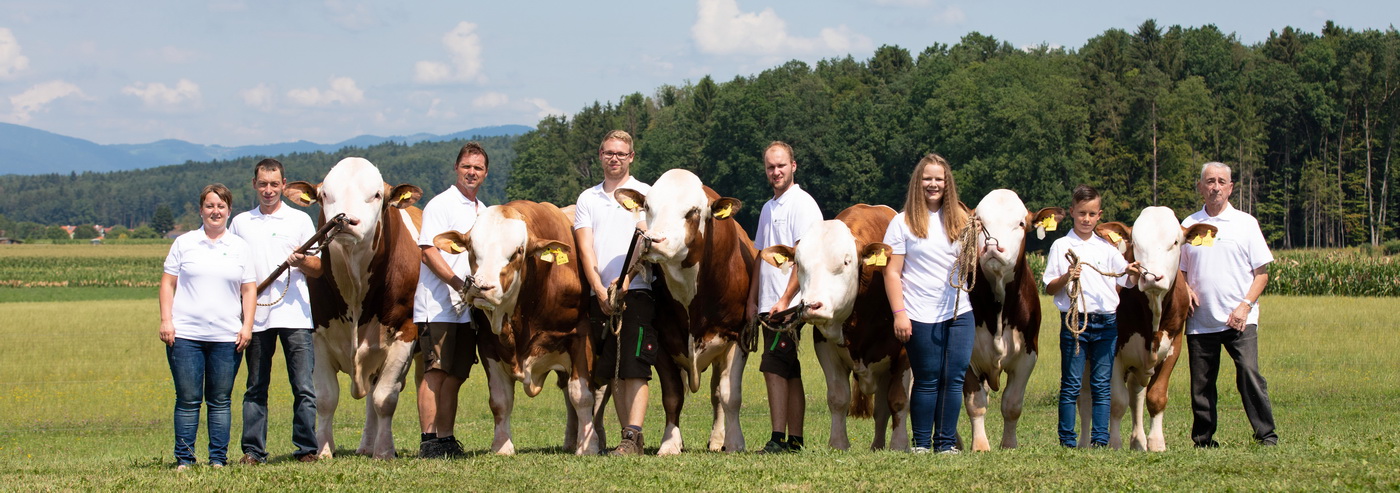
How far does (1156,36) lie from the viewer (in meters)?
97.3

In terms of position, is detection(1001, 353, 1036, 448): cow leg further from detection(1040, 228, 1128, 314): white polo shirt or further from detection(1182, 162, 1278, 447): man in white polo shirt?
detection(1182, 162, 1278, 447): man in white polo shirt

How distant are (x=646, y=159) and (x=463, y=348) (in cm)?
10619

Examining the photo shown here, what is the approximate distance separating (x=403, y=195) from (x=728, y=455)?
317 cm

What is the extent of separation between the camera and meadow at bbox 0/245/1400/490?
24.2 ft

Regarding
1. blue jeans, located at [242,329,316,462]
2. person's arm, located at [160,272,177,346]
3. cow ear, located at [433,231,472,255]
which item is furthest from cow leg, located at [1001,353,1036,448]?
person's arm, located at [160,272,177,346]

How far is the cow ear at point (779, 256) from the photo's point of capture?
9031 mm

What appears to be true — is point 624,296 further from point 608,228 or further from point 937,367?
point 937,367

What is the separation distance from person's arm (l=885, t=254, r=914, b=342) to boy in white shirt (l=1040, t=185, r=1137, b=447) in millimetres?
1594

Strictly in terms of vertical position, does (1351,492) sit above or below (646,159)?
below

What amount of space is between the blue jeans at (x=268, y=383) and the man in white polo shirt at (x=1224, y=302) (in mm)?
6906

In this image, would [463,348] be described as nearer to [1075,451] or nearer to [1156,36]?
[1075,451]

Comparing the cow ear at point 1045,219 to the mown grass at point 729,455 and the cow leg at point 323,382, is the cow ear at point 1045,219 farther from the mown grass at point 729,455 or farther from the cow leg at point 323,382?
the cow leg at point 323,382

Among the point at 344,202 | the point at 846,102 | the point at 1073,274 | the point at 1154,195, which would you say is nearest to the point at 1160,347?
the point at 1073,274

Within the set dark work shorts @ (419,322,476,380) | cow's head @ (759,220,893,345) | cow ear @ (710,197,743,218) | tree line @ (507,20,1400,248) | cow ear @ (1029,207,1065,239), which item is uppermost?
tree line @ (507,20,1400,248)
